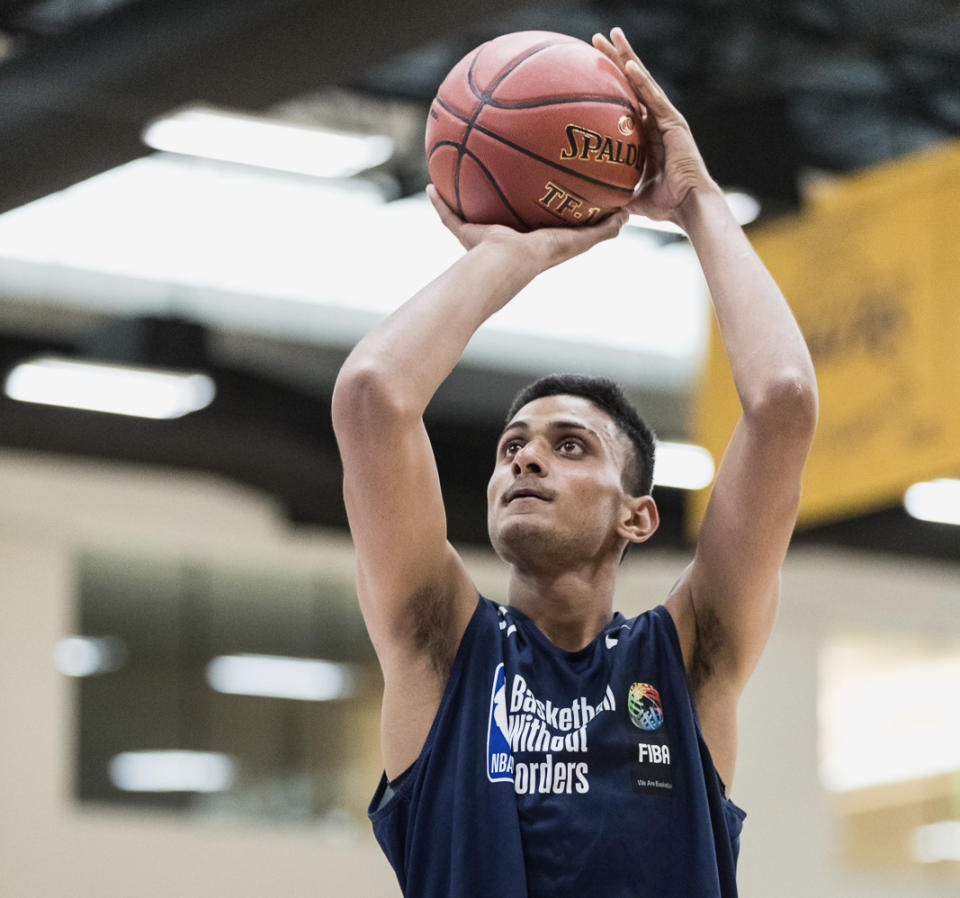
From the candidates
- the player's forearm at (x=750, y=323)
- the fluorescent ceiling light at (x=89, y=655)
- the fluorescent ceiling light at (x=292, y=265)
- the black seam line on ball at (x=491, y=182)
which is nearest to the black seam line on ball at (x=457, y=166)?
the black seam line on ball at (x=491, y=182)

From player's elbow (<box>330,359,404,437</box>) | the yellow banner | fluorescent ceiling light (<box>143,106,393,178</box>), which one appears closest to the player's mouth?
player's elbow (<box>330,359,404,437</box>)

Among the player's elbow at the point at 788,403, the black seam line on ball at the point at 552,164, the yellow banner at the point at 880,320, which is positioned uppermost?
the yellow banner at the point at 880,320

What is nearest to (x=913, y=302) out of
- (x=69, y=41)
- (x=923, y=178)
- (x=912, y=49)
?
(x=923, y=178)

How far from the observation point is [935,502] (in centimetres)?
1683

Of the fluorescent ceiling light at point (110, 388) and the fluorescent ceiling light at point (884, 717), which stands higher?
the fluorescent ceiling light at point (110, 388)

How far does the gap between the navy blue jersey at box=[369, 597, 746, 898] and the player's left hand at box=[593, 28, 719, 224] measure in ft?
3.15

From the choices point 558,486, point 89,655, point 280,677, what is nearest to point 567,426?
point 558,486

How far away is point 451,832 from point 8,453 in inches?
477

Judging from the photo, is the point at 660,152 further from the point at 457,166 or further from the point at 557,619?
the point at 557,619

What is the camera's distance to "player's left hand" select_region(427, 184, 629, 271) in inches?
151

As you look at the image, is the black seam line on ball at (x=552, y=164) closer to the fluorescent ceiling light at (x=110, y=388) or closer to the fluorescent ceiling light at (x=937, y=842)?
the fluorescent ceiling light at (x=110, y=388)

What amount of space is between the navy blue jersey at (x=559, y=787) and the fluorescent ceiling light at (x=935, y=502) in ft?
41.8

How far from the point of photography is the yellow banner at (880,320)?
8.59 m

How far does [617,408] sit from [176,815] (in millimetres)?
11843
